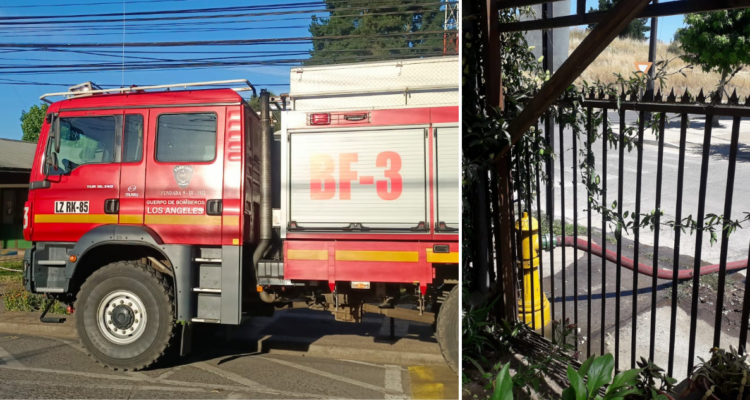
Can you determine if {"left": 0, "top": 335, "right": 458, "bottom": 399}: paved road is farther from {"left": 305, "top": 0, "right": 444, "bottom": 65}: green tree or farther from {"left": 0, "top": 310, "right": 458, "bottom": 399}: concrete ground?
{"left": 305, "top": 0, "right": 444, "bottom": 65}: green tree

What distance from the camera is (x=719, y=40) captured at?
155 cm

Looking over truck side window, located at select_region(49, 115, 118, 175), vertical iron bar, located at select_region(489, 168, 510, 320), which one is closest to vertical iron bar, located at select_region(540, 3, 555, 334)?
vertical iron bar, located at select_region(489, 168, 510, 320)

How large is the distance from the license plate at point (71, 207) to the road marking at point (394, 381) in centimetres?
116

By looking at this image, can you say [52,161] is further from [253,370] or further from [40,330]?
[253,370]

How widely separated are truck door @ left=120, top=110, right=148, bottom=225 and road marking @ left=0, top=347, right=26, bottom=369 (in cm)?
51

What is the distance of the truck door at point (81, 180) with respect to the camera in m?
1.91

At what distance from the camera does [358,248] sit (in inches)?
72.4

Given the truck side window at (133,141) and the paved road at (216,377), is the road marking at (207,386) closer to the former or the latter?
the paved road at (216,377)

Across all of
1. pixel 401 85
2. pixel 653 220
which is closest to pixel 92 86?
pixel 401 85

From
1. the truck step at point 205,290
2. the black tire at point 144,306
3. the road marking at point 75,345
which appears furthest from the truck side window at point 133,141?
the road marking at point 75,345

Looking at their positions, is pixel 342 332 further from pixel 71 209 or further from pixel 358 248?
pixel 71 209

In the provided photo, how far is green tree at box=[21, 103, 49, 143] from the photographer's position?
1.82 metres

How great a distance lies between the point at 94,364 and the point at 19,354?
8.4 inches

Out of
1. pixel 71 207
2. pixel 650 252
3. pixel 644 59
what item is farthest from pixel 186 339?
pixel 650 252
